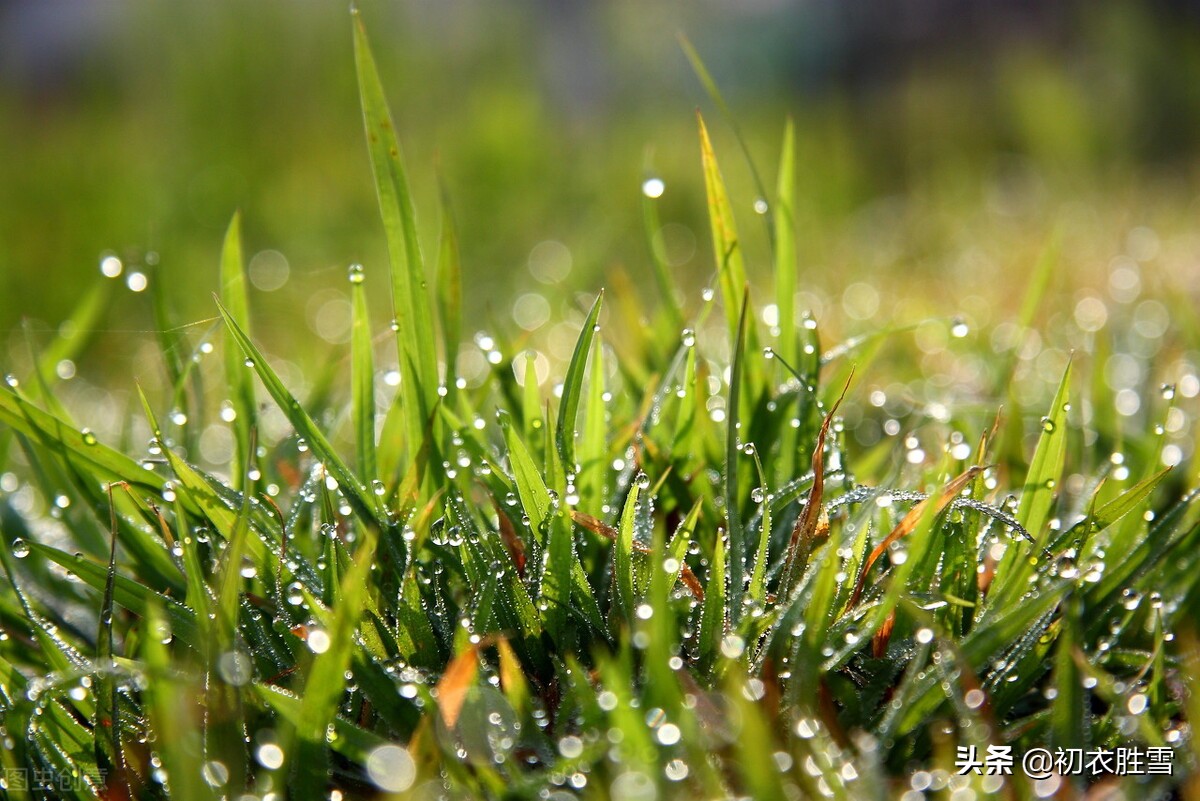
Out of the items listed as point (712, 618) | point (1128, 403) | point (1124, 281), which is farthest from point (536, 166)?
point (712, 618)

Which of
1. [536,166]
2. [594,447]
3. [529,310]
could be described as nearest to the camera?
[594,447]

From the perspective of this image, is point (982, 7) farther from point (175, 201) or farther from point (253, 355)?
point (253, 355)

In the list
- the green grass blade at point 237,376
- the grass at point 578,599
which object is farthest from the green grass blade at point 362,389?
the green grass blade at point 237,376

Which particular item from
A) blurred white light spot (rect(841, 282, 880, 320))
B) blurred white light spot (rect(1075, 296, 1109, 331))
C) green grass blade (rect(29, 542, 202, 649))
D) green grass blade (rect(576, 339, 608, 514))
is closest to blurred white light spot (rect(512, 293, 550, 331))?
blurred white light spot (rect(841, 282, 880, 320))

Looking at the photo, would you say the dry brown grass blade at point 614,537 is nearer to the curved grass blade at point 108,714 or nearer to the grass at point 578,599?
the grass at point 578,599

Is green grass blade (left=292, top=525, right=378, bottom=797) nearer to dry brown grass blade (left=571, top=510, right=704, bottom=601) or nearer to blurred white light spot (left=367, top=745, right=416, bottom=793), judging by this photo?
blurred white light spot (left=367, top=745, right=416, bottom=793)

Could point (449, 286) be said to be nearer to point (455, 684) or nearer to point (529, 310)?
point (455, 684)

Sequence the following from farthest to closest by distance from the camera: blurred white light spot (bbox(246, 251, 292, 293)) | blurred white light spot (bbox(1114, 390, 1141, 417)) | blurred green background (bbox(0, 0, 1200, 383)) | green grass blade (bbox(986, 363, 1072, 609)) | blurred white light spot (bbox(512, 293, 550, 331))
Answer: blurred white light spot (bbox(246, 251, 292, 293)) < blurred green background (bbox(0, 0, 1200, 383)) < blurred white light spot (bbox(512, 293, 550, 331)) < blurred white light spot (bbox(1114, 390, 1141, 417)) < green grass blade (bbox(986, 363, 1072, 609))
